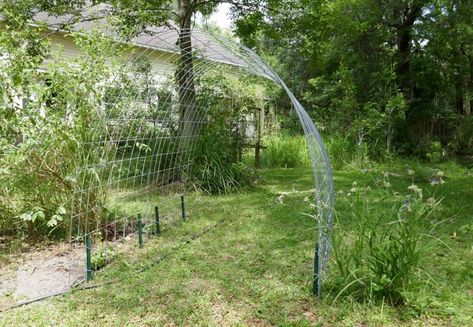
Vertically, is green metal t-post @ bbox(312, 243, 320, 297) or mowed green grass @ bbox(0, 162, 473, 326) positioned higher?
green metal t-post @ bbox(312, 243, 320, 297)

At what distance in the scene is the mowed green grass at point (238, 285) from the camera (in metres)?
2.45

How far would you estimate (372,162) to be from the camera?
9.09m

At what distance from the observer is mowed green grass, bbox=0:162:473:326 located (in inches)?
96.5

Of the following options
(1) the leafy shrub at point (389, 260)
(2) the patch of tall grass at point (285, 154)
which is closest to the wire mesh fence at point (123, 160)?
(1) the leafy shrub at point (389, 260)

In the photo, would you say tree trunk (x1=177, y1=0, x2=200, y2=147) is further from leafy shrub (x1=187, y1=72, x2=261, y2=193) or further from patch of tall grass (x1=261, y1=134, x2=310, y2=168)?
patch of tall grass (x1=261, y1=134, x2=310, y2=168)

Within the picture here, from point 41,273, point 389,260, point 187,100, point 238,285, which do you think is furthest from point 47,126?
point 389,260

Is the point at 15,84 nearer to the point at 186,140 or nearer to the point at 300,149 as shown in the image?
the point at 186,140

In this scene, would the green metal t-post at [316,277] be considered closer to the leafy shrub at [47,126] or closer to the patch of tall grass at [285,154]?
the leafy shrub at [47,126]

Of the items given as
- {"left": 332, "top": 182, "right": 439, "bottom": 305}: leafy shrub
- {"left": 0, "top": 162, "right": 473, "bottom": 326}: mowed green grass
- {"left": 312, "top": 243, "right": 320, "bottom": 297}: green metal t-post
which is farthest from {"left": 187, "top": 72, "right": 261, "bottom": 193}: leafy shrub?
{"left": 332, "top": 182, "right": 439, "bottom": 305}: leafy shrub

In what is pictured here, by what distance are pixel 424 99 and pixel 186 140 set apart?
8073 mm

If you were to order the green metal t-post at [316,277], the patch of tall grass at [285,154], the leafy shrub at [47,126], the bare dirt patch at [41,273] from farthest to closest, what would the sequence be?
the patch of tall grass at [285,154], the leafy shrub at [47,126], the bare dirt patch at [41,273], the green metal t-post at [316,277]

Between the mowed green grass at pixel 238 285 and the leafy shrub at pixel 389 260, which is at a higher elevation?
the leafy shrub at pixel 389 260

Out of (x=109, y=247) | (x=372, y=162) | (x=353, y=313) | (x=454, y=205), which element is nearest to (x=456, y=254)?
(x=353, y=313)

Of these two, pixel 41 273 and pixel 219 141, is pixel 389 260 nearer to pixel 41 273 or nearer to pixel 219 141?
pixel 41 273
